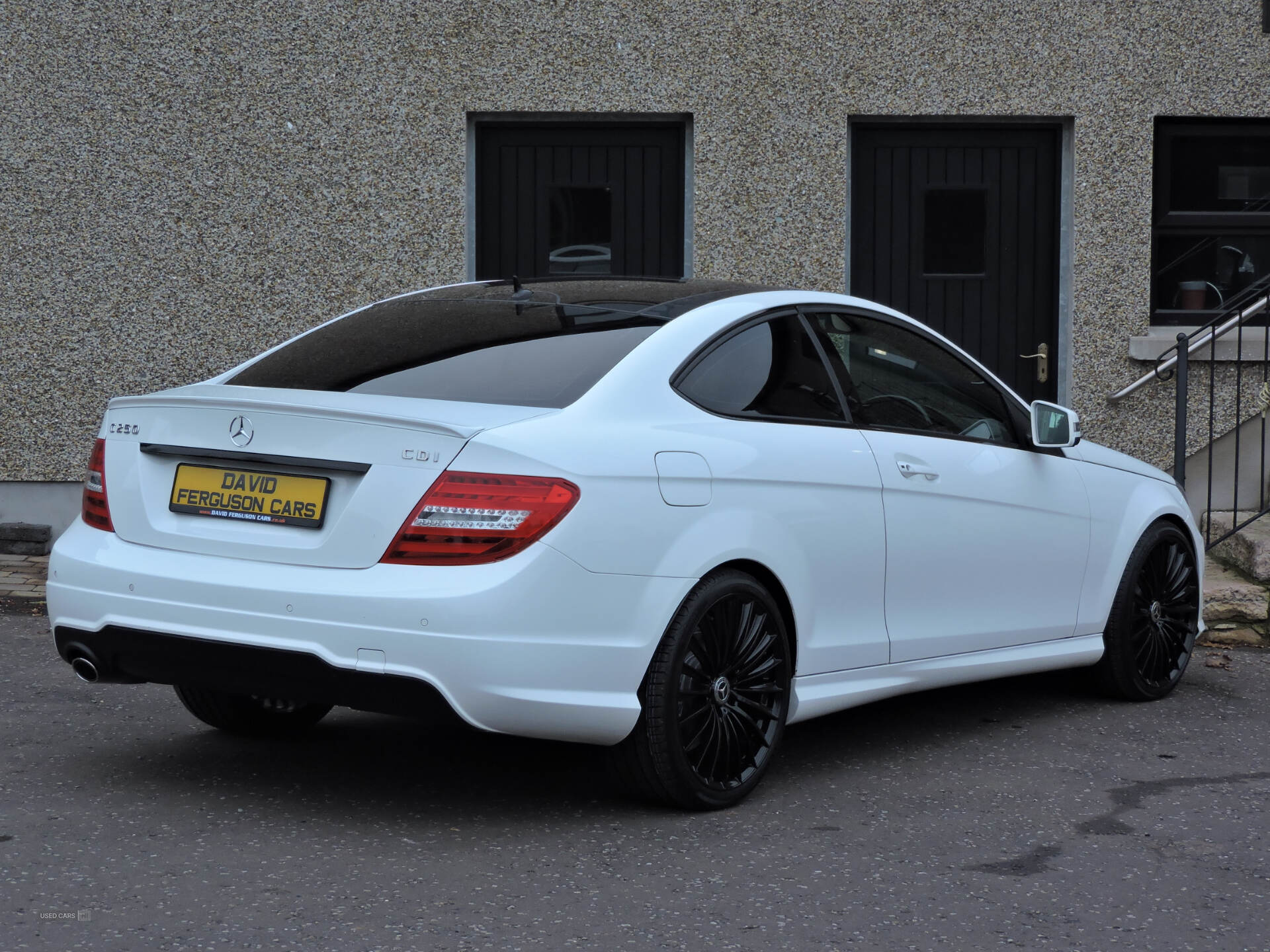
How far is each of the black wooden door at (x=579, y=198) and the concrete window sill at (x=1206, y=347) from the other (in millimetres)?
2731

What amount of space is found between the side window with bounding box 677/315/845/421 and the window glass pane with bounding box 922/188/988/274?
5.03 metres

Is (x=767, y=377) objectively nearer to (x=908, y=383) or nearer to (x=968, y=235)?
(x=908, y=383)

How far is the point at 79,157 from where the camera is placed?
9281 mm

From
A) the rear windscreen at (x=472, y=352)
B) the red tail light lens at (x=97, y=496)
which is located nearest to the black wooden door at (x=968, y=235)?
the rear windscreen at (x=472, y=352)

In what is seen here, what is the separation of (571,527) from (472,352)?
0.77 metres

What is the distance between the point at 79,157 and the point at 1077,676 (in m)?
6.42

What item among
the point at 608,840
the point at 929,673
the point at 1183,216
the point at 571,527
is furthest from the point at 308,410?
the point at 1183,216

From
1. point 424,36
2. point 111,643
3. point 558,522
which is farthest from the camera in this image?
point 424,36

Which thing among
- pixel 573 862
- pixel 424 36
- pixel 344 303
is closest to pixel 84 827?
pixel 573 862

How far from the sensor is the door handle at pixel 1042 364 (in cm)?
Result: 959

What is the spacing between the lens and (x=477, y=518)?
376 centimetres

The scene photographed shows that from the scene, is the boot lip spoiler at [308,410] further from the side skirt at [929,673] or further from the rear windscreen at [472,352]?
the side skirt at [929,673]

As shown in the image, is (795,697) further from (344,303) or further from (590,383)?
(344,303)

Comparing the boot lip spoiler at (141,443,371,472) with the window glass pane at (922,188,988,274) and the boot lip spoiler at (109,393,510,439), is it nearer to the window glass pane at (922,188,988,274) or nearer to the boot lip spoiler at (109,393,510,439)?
the boot lip spoiler at (109,393,510,439)
